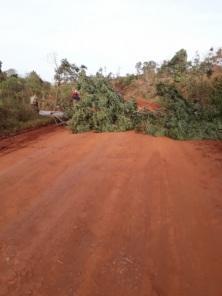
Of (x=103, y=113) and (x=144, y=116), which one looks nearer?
(x=144, y=116)

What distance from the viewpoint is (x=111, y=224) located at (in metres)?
5.06

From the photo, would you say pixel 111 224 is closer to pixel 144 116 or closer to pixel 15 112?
pixel 144 116

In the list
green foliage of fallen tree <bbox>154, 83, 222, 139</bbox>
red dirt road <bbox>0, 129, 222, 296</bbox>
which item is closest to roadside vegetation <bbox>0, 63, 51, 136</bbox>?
green foliage of fallen tree <bbox>154, 83, 222, 139</bbox>

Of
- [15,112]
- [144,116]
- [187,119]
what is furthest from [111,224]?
[15,112]

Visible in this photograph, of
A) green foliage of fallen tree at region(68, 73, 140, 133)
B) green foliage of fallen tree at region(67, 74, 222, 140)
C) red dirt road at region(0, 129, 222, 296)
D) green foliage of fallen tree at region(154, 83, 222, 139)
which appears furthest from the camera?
green foliage of fallen tree at region(68, 73, 140, 133)

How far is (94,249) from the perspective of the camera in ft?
14.5

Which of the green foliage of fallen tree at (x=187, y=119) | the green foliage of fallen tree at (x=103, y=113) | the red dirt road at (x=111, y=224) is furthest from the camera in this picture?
the green foliage of fallen tree at (x=103, y=113)

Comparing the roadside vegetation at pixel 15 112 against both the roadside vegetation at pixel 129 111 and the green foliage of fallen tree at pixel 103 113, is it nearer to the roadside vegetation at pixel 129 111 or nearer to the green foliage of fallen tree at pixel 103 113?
the roadside vegetation at pixel 129 111

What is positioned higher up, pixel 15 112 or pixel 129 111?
pixel 129 111

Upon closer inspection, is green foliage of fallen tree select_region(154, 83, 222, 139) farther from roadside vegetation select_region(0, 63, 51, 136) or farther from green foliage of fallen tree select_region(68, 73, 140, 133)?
roadside vegetation select_region(0, 63, 51, 136)

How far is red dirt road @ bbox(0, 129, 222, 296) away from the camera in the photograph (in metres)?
3.85

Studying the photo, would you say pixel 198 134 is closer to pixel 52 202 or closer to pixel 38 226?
pixel 52 202

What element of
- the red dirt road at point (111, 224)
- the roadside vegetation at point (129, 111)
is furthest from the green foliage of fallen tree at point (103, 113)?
the red dirt road at point (111, 224)

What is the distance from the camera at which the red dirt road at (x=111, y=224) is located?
3846 millimetres
